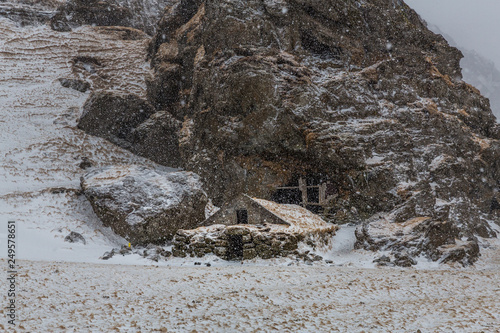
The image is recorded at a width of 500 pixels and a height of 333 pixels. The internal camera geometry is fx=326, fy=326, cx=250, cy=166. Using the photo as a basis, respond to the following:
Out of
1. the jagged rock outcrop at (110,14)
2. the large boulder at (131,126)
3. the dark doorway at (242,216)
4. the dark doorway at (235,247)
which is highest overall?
the jagged rock outcrop at (110,14)

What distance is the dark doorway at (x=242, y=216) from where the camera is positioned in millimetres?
20609

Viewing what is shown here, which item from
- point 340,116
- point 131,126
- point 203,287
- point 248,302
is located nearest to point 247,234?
point 203,287

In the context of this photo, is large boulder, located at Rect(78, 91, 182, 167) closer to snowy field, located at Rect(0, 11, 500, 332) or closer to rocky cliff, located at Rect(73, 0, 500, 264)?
rocky cliff, located at Rect(73, 0, 500, 264)

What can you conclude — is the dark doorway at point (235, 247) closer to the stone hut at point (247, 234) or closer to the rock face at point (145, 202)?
the stone hut at point (247, 234)

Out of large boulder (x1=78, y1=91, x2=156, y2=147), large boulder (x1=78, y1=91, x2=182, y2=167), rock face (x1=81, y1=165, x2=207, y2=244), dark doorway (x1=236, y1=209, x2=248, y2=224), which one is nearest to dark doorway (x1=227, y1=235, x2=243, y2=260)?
dark doorway (x1=236, y1=209, x2=248, y2=224)

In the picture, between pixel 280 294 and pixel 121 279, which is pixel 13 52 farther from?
pixel 280 294

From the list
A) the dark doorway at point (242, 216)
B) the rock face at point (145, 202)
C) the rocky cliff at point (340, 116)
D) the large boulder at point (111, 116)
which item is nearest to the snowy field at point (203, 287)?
the rock face at point (145, 202)

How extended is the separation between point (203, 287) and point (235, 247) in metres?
7.69

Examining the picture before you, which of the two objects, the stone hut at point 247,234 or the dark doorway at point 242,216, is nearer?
the stone hut at point 247,234

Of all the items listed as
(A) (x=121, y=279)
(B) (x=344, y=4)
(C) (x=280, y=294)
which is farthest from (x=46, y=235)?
(B) (x=344, y=4)

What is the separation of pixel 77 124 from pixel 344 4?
3322cm

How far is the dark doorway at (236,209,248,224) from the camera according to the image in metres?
20.6

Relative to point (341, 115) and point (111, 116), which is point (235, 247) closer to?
point (341, 115)

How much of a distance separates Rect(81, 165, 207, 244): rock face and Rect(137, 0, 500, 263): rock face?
299 inches
